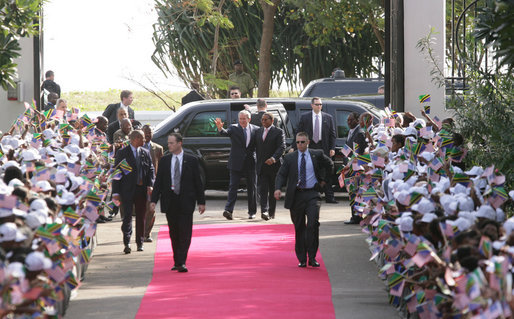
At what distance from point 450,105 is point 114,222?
688cm

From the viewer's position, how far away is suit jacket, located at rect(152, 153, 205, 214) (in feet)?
38.4

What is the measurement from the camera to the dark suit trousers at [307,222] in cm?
1177

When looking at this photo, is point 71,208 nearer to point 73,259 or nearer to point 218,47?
point 73,259

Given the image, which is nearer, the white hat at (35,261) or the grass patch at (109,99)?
the white hat at (35,261)

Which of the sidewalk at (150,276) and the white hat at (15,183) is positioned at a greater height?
the white hat at (15,183)

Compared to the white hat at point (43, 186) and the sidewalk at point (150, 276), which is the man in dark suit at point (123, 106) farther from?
the white hat at point (43, 186)

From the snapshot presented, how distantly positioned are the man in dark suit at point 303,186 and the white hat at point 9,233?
6002mm

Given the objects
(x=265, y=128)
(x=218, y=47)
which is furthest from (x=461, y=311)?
(x=218, y=47)

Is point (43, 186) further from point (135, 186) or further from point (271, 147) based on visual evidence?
point (271, 147)

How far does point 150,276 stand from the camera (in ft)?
36.8

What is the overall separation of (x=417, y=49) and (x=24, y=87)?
6877mm

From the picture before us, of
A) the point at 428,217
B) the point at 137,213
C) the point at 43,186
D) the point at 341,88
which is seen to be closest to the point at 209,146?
the point at 137,213

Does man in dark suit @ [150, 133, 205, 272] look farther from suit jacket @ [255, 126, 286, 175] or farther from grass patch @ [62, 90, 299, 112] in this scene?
grass patch @ [62, 90, 299, 112]

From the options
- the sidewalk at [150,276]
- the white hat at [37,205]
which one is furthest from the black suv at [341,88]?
the white hat at [37,205]
